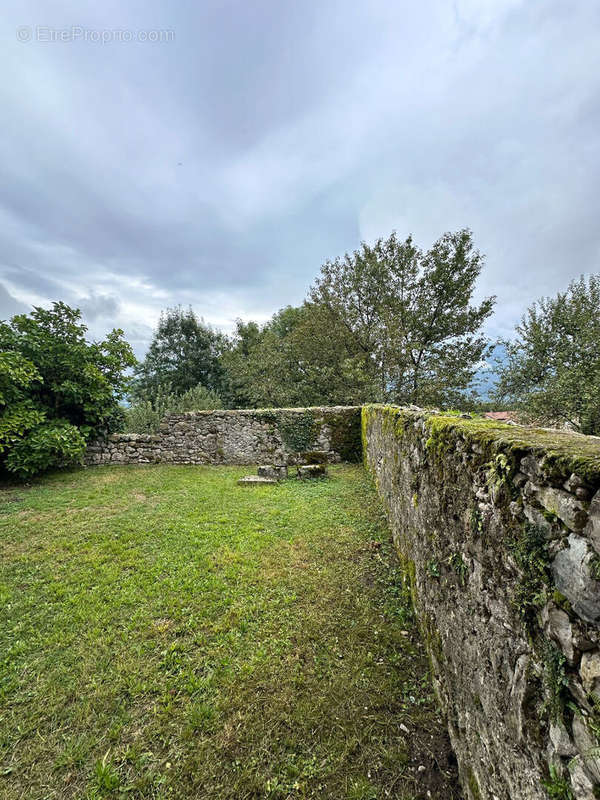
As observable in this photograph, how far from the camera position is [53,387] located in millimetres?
7691

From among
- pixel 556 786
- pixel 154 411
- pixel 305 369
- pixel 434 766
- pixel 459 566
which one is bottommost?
pixel 434 766

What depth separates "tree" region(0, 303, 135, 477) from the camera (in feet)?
22.0

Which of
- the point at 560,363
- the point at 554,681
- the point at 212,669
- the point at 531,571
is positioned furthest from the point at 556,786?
the point at 560,363

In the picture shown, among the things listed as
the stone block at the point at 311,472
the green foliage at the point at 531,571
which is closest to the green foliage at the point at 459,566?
the green foliage at the point at 531,571

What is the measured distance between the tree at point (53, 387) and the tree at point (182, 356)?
1228 cm

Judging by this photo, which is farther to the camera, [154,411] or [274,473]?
[154,411]

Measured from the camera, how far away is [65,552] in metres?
3.94

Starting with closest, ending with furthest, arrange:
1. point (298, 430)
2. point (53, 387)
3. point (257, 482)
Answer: point (257, 482) → point (53, 387) → point (298, 430)

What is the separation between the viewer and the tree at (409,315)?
46.2 feet

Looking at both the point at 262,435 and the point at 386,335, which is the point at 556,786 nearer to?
the point at 262,435

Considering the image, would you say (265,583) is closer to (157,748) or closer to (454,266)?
(157,748)

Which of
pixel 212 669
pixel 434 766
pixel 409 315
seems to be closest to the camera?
pixel 434 766

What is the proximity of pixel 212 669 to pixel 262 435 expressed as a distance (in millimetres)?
7983

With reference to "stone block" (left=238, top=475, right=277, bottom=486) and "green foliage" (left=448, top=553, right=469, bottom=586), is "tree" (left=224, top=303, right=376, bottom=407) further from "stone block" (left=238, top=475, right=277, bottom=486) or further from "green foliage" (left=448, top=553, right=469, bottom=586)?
"green foliage" (left=448, top=553, right=469, bottom=586)
